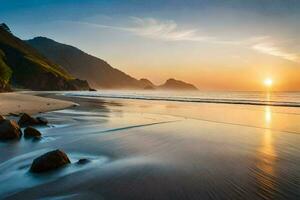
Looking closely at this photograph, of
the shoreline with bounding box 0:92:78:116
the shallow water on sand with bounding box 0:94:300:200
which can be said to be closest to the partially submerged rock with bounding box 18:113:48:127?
the shallow water on sand with bounding box 0:94:300:200

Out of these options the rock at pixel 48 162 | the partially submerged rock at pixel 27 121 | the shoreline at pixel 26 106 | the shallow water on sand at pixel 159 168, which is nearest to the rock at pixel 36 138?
the shallow water on sand at pixel 159 168

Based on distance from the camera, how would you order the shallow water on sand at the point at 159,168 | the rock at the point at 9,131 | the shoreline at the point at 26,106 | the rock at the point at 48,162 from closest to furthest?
the shallow water on sand at the point at 159,168, the rock at the point at 48,162, the rock at the point at 9,131, the shoreline at the point at 26,106

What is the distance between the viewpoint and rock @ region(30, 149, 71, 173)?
27.8 feet

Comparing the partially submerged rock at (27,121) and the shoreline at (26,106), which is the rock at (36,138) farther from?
Result: the shoreline at (26,106)

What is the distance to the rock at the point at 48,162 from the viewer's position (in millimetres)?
8461

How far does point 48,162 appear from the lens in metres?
8.62

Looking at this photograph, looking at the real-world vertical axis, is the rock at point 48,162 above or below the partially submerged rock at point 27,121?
below

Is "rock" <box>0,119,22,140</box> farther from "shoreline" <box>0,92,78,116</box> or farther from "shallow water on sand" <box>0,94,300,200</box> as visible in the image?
"shoreline" <box>0,92,78,116</box>

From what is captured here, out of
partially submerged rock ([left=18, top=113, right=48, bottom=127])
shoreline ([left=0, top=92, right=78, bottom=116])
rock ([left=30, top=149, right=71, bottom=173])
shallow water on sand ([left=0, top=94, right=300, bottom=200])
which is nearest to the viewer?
shallow water on sand ([left=0, top=94, right=300, bottom=200])

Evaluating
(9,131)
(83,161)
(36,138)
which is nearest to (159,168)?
(83,161)

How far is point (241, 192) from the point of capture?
7.03m

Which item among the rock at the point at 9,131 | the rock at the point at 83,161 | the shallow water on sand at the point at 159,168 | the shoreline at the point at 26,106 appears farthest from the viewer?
the shoreline at the point at 26,106

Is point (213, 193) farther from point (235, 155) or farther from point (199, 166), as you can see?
point (235, 155)

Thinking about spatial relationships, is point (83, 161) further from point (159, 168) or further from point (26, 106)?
point (26, 106)
